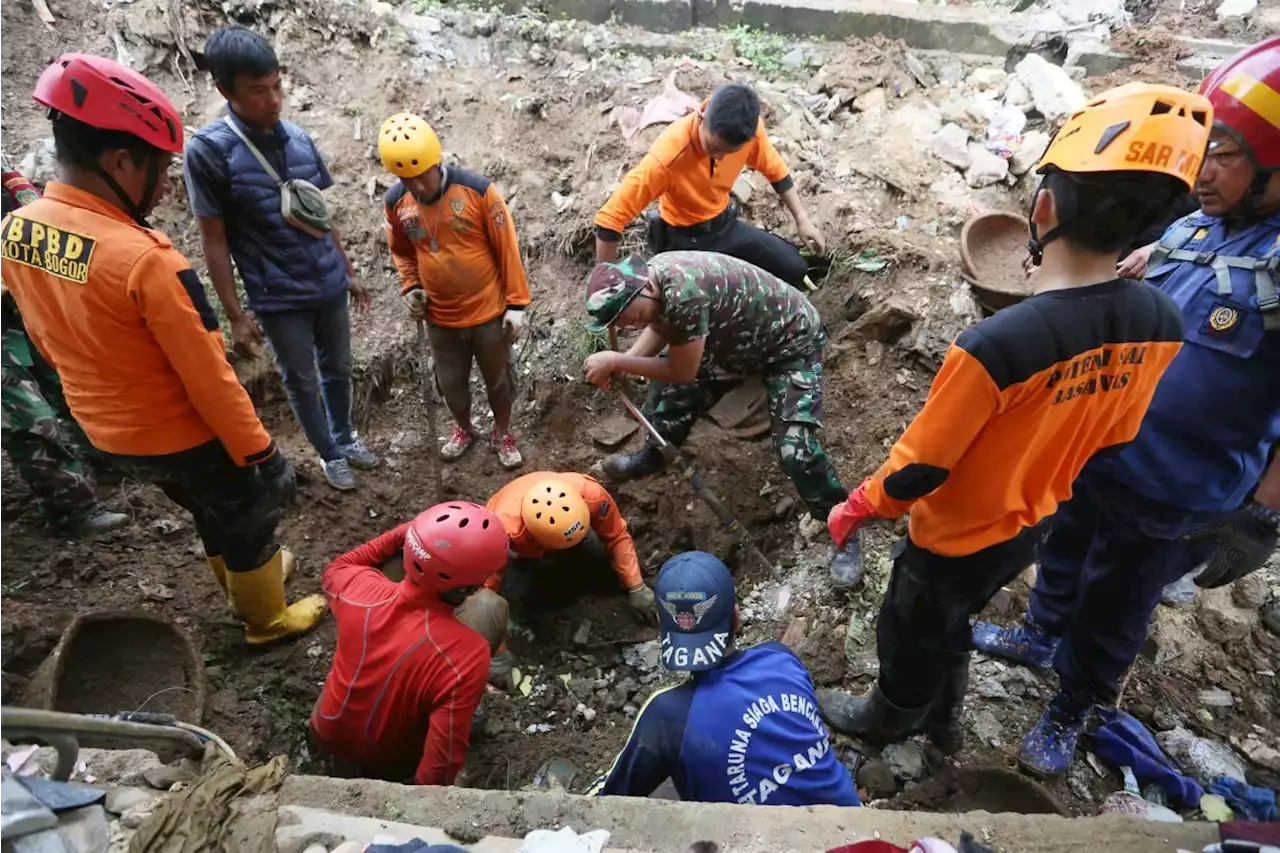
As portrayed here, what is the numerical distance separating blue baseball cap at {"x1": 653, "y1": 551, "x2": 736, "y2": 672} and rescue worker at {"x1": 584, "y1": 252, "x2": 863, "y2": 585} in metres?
1.31

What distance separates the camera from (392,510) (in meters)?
4.42

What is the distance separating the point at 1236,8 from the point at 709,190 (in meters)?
5.69

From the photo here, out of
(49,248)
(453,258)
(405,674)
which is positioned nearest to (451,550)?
(405,674)

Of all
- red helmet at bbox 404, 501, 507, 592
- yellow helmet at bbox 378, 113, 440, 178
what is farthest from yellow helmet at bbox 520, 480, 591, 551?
yellow helmet at bbox 378, 113, 440, 178

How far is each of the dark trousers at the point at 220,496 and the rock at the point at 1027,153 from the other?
201 inches

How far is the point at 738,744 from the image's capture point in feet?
6.45

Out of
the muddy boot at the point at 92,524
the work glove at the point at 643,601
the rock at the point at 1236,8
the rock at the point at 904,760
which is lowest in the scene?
the work glove at the point at 643,601

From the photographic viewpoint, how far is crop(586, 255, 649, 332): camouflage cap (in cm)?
299

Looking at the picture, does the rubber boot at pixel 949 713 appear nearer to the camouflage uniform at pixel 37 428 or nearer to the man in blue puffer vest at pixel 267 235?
the man in blue puffer vest at pixel 267 235

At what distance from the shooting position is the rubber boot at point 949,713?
2.61 m

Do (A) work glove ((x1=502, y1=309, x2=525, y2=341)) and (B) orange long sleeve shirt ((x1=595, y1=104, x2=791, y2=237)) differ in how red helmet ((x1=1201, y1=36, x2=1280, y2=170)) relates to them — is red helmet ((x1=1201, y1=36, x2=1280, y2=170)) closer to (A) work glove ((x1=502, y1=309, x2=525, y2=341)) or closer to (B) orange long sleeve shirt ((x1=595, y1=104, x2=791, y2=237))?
(B) orange long sleeve shirt ((x1=595, y1=104, x2=791, y2=237))

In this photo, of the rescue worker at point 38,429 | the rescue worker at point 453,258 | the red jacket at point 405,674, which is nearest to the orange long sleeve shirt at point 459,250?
the rescue worker at point 453,258

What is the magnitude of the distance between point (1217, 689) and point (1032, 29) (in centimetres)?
575

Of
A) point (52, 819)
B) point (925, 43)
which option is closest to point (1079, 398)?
point (52, 819)
